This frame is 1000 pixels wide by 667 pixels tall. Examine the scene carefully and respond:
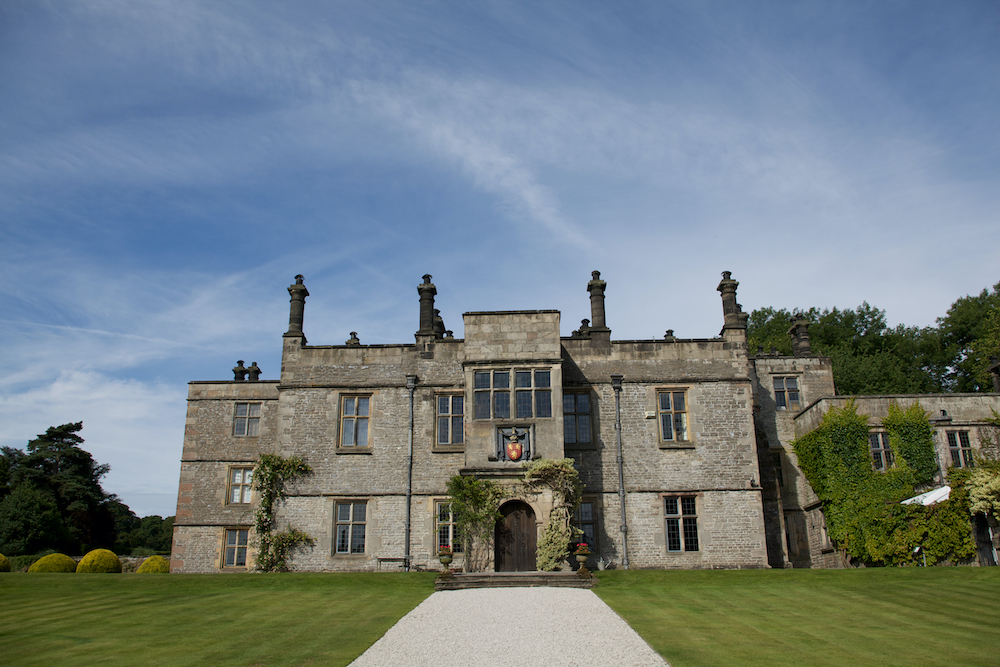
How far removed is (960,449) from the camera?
26.7 metres

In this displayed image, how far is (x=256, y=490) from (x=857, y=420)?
2073 cm

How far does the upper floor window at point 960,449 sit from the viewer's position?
87.2ft

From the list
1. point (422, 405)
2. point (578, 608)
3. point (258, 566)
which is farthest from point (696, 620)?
point (258, 566)

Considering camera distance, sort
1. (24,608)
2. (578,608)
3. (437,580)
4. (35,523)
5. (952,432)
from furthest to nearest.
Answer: (35,523)
(952,432)
(437,580)
(24,608)
(578,608)

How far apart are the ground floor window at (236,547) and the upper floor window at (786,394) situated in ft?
69.1

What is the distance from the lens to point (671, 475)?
2542 centimetres

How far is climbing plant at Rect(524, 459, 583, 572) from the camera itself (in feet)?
74.2

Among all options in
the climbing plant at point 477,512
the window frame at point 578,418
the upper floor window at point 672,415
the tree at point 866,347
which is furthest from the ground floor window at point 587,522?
the tree at point 866,347

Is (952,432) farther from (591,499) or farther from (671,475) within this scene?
(591,499)

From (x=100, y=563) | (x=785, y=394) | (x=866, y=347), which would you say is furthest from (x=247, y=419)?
(x=866, y=347)

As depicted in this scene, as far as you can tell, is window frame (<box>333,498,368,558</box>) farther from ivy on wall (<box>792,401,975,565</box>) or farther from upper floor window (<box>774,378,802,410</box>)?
upper floor window (<box>774,378,802,410</box>)

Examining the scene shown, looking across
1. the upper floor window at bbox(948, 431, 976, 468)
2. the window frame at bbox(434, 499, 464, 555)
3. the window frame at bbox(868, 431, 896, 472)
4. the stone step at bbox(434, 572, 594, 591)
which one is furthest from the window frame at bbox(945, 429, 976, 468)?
the window frame at bbox(434, 499, 464, 555)

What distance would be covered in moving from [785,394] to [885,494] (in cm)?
682

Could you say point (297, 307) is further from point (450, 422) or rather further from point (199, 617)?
point (199, 617)
